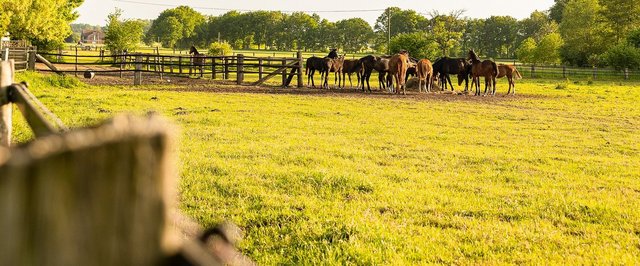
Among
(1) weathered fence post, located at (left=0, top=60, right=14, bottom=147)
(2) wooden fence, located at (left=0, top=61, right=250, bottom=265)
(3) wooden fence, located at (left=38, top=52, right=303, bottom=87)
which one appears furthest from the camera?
(3) wooden fence, located at (left=38, top=52, right=303, bottom=87)

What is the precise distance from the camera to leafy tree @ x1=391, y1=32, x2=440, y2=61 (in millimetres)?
44500

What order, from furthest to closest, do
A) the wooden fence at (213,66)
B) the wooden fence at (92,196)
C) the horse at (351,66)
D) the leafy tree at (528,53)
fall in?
1. the leafy tree at (528,53)
2. the horse at (351,66)
3. the wooden fence at (213,66)
4. the wooden fence at (92,196)

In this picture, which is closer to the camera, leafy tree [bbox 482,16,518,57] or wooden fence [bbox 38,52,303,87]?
wooden fence [bbox 38,52,303,87]

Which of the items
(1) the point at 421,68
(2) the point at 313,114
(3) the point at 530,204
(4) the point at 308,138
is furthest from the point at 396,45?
(3) the point at 530,204

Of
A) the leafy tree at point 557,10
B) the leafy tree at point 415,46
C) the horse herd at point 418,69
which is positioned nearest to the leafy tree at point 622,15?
the leafy tree at point 415,46

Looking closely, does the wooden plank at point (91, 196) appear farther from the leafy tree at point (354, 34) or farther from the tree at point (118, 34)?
the leafy tree at point (354, 34)

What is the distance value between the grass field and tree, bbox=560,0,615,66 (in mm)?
44998

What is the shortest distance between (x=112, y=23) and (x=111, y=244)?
4547 cm

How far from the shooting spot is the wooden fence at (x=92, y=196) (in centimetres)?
70

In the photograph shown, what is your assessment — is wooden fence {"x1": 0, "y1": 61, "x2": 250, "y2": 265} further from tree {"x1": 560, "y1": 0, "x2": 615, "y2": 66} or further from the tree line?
tree {"x1": 560, "y1": 0, "x2": 615, "y2": 66}

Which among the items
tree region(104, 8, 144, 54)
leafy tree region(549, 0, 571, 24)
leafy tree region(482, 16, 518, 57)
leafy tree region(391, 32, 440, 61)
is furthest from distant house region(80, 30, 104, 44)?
leafy tree region(391, 32, 440, 61)

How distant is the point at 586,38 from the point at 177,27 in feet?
259

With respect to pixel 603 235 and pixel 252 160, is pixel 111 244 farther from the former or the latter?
pixel 252 160

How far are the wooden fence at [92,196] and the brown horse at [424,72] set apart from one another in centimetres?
2389
